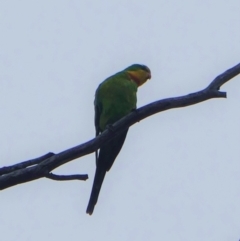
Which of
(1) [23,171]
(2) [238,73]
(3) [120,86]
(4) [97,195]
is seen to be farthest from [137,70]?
(1) [23,171]

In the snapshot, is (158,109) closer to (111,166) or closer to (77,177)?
(77,177)

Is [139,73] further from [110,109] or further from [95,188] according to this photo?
[95,188]

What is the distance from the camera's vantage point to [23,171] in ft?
9.51

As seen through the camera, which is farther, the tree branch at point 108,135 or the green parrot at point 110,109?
the green parrot at point 110,109

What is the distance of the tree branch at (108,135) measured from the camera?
9.47 feet

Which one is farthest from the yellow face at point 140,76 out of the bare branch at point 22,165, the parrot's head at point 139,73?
the bare branch at point 22,165

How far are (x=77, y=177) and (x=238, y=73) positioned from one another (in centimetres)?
123

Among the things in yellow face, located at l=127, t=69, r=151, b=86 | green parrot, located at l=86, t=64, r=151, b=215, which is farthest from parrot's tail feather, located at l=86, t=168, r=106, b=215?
yellow face, located at l=127, t=69, r=151, b=86

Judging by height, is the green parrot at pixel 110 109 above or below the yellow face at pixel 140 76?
below

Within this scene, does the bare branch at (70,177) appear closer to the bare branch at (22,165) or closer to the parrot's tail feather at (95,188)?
the bare branch at (22,165)

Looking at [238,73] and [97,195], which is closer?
[238,73]

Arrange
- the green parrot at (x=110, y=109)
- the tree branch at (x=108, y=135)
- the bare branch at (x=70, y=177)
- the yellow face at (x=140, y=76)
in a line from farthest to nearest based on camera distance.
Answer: the yellow face at (x=140, y=76) → the green parrot at (x=110, y=109) → the bare branch at (x=70, y=177) → the tree branch at (x=108, y=135)

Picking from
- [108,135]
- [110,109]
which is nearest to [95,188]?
[110,109]

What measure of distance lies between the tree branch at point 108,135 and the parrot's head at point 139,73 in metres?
2.85
